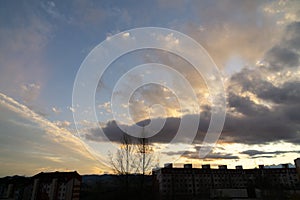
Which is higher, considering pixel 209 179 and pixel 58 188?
pixel 209 179

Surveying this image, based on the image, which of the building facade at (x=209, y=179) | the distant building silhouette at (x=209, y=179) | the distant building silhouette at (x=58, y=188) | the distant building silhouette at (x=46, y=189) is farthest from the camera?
the building facade at (x=209, y=179)

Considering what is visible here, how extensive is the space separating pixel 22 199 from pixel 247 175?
6513cm

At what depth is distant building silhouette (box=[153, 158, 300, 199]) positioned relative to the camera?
188 feet

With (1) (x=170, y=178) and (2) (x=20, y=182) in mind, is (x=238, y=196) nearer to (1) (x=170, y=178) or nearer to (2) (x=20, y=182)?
(1) (x=170, y=178)

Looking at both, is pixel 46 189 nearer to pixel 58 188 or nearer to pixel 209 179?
pixel 58 188

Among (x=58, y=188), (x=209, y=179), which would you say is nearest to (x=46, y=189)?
(x=58, y=188)

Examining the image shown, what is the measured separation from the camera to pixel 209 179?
63438 mm

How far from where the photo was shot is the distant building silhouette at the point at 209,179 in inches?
2255

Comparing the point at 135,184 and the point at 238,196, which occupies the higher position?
the point at 135,184

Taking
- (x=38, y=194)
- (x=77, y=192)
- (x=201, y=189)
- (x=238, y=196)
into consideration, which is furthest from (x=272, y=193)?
(x=38, y=194)

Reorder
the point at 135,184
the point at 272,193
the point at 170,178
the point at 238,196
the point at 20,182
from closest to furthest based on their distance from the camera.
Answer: the point at 135,184, the point at 20,182, the point at 272,193, the point at 238,196, the point at 170,178

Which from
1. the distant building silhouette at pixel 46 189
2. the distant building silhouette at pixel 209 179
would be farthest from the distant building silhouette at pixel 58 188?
the distant building silhouette at pixel 209 179

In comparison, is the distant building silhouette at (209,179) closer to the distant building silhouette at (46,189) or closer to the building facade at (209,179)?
the building facade at (209,179)

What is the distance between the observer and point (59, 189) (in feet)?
81.2
